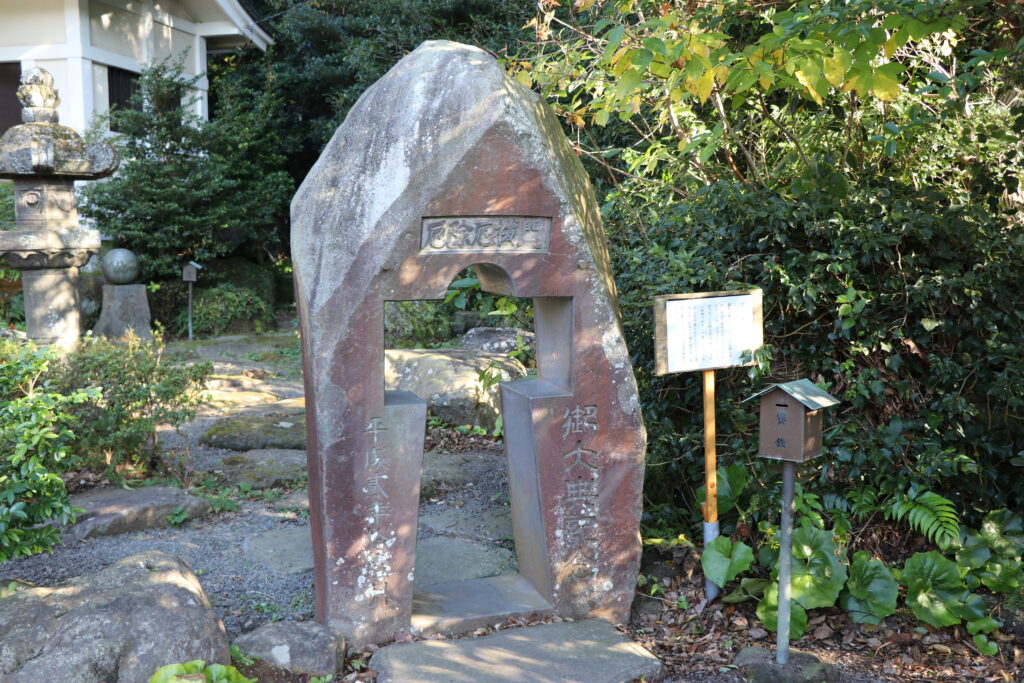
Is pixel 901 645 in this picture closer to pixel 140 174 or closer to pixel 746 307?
pixel 746 307

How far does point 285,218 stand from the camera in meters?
18.4

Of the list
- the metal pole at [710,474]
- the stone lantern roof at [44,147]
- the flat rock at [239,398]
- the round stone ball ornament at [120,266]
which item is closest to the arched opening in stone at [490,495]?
the metal pole at [710,474]

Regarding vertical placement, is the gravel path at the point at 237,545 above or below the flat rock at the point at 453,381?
below

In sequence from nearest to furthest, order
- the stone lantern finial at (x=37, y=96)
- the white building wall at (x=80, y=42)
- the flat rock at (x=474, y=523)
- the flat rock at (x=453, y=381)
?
the flat rock at (x=474, y=523) < the flat rock at (x=453, y=381) < the stone lantern finial at (x=37, y=96) < the white building wall at (x=80, y=42)

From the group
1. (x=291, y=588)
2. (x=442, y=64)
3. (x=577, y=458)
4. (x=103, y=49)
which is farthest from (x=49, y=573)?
(x=103, y=49)

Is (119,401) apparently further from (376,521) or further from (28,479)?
(376,521)

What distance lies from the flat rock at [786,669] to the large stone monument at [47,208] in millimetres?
7567

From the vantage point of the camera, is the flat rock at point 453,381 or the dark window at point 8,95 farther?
the dark window at point 8,95

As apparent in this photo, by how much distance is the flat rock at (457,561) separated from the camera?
496cm

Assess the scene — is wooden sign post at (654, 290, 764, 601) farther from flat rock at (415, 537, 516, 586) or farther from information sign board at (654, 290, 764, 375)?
flat rock at (415, 537, 516, 586)

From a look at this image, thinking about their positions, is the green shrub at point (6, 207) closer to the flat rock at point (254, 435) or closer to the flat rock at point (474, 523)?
the flat rock at point (254, 435)

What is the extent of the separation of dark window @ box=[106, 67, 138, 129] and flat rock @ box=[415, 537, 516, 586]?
13.8 m

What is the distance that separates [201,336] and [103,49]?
5651 millimetres

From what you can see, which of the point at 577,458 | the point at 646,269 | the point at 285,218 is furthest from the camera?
the point at 285,218
